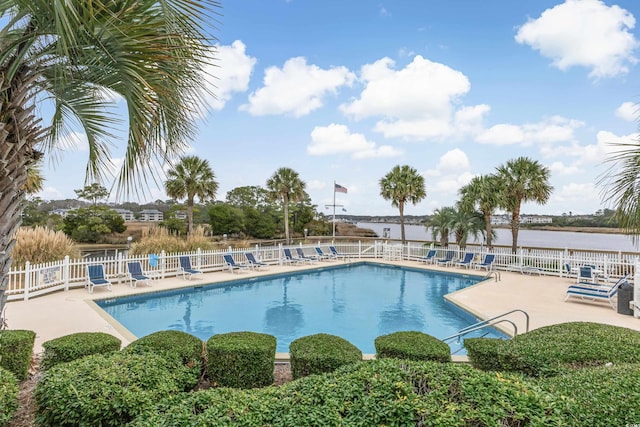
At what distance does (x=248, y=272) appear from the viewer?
1464 cm

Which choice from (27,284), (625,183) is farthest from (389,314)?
(27,284)

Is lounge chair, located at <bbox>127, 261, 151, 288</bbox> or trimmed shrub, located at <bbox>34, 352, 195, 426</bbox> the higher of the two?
trimmed shrub, located at <bbox>34, 352, 195, 426</bbox>

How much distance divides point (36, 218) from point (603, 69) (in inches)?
1555

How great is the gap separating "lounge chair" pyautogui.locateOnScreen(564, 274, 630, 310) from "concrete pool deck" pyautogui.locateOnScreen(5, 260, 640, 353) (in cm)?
22

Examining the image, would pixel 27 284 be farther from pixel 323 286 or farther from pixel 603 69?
pixel 603 69

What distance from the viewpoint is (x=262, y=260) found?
16.6 m

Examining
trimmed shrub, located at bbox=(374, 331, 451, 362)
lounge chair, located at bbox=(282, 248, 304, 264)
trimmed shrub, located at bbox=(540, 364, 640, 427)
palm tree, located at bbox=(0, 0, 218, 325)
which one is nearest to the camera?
trimmed shrub, located at bbox=(540, 364, 640, 427)

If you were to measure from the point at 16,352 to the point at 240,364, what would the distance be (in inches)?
96.2

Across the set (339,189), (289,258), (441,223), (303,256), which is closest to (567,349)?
(289,258)

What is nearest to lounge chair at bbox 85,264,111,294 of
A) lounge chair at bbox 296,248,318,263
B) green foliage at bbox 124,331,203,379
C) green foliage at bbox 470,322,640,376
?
green foliage at bbox 124,331,203,379

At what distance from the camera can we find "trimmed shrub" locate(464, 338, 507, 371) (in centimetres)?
384

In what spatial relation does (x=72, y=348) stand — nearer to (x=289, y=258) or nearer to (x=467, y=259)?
(x=289, y=258)

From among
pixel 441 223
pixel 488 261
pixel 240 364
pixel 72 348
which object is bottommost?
pixel 488 261

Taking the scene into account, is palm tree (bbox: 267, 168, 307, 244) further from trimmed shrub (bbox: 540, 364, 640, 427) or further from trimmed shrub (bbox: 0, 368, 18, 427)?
trimmed shrub (bbox: 540, 364, 640, 427)
